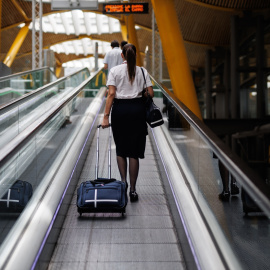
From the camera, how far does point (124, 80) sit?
5094 millimetres

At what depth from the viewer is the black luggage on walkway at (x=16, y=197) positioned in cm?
319

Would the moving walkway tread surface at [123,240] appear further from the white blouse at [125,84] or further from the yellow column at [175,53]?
the yellow column at [175,53]

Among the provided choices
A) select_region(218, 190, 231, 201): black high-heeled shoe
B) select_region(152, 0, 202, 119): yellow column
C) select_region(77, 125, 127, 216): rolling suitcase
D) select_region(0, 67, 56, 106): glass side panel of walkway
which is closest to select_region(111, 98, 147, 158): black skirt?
select_region(77, 125, 127, 216): rolling suitcase

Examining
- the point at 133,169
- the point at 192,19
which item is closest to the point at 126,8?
the point at 192,19

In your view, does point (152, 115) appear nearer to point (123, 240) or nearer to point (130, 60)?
point (130, 60)

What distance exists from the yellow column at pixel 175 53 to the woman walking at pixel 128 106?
35.3 ft

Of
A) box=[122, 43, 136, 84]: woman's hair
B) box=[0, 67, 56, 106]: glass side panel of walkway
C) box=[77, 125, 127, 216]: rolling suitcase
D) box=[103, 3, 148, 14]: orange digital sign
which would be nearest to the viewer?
box=[77, 125, 127, 216]: rolling suitcase

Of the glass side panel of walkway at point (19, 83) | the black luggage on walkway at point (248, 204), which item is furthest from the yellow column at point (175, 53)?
the black luggage on walkway at point (248, 204)

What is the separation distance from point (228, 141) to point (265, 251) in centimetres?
2587

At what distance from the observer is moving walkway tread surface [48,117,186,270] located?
12.3ft

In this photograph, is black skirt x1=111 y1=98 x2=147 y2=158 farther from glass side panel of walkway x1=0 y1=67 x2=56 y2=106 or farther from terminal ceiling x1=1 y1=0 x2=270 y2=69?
terminal ceiling x1=1 y1=0 x2=270 y2=69

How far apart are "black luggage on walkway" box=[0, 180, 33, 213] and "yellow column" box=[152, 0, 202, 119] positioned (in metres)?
12.3

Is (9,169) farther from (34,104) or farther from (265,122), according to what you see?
(265,122)

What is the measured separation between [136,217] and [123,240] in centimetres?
53
